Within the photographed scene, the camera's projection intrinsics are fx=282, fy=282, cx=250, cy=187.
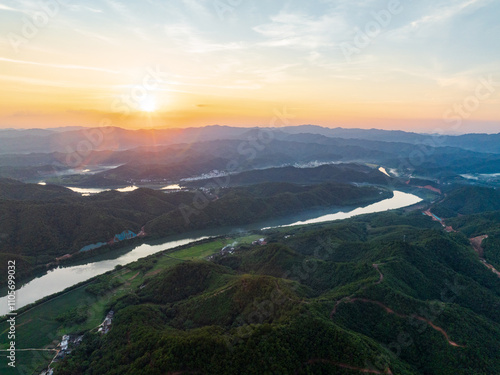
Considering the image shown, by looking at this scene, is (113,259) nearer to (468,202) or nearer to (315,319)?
(315,319)

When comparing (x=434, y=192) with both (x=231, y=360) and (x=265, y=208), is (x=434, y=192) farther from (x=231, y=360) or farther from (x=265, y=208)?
(x=231, y=360)

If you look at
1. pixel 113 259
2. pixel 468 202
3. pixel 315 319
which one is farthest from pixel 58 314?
pixel 468 202

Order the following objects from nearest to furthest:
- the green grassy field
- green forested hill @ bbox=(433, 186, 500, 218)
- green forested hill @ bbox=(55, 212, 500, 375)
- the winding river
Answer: green forested hill @ bbox=(55, 212, 500, 375) < the green grassy field < the winding river < green forested hill @ bbox=(433, 186, 500, 218)

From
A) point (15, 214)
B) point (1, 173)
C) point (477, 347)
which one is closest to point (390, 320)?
point (477, 347)

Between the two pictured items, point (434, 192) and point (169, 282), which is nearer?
point (169, 282)

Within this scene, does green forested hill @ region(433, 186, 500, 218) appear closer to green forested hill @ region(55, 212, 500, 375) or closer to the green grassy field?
green forested hill @ region(55, 212, 500, 375)

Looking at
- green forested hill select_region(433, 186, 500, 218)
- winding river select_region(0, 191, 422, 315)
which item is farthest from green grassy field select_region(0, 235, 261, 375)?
green forested hill select_region(433, 186, 500, 218)

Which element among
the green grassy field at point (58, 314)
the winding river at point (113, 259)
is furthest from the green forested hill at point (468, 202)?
the green grassy field at point (58, 314)
